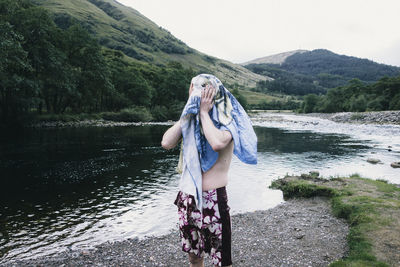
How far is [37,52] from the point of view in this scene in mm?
46781

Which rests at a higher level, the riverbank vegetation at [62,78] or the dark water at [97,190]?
the riverbank vegetation at [62,78]

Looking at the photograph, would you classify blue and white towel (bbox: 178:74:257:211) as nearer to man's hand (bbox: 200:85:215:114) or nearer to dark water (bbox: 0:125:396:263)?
man's hand (bbox: 200:85:215:114)

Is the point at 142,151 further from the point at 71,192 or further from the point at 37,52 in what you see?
the point at 37,52

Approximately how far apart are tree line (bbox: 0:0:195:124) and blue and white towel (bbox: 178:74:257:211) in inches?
1252

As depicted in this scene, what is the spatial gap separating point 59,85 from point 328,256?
53926 millimetres

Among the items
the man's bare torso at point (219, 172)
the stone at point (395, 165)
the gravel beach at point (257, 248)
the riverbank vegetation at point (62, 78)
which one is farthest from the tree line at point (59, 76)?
the stone at point (395, 165)

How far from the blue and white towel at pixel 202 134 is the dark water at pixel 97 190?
7.19 metres

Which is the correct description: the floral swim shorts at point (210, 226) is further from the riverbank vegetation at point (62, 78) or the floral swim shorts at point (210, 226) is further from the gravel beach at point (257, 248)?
the riverbank vegetation at point (62, 78)

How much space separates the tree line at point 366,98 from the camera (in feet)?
290

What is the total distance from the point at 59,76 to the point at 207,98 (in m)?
56.3

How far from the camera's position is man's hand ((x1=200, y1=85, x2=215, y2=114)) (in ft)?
10.1

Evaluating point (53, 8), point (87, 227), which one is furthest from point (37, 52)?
point (53, 8)

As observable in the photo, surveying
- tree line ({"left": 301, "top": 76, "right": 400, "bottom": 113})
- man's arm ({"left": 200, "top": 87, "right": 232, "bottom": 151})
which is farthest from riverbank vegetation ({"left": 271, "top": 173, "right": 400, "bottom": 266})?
tree line ({"left": 301, "top": 76, "right": 400, "bottom": 113})

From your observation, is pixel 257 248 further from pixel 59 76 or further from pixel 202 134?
pixel 59 76
